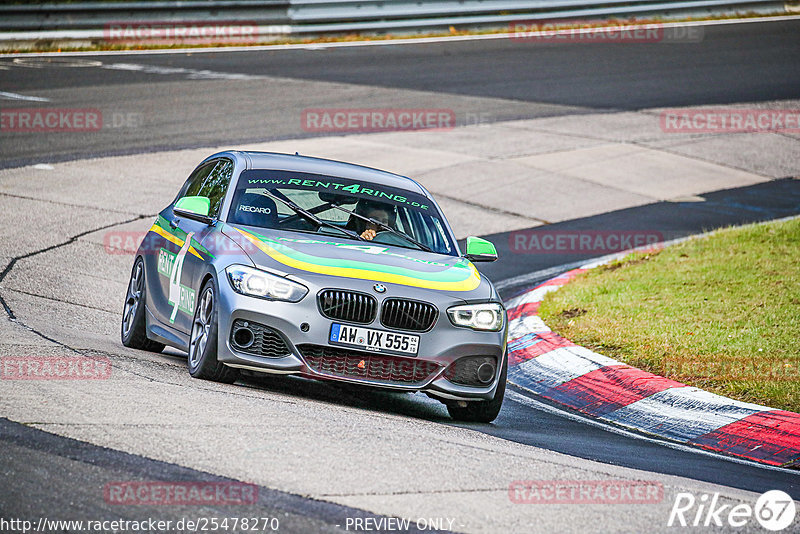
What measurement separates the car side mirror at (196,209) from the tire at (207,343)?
65 centimetres

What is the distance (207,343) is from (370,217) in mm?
1737

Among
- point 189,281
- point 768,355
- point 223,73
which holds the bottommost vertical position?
point 768,355

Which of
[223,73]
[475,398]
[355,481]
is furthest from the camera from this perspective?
[223,73]

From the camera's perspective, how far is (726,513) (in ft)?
18.1

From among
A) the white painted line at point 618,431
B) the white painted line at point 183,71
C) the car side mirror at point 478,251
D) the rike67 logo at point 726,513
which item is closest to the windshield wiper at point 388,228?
the car side mirror at point 478,251

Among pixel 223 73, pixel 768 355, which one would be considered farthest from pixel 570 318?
pixel 223 73

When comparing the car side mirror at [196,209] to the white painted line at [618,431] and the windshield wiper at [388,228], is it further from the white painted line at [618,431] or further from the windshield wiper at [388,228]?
the white painted line at [618,431]

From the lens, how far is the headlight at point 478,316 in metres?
7.55

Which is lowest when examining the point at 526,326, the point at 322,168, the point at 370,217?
the point at 526,326

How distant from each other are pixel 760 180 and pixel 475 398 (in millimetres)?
12892

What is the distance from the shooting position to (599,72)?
27281 millimetres

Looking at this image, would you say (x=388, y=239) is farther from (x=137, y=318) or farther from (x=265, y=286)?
(x=137, y=318)

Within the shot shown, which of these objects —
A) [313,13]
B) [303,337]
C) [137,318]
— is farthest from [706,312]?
[313,13]

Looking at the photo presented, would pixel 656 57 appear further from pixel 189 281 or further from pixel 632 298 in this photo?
pixel 189 281
